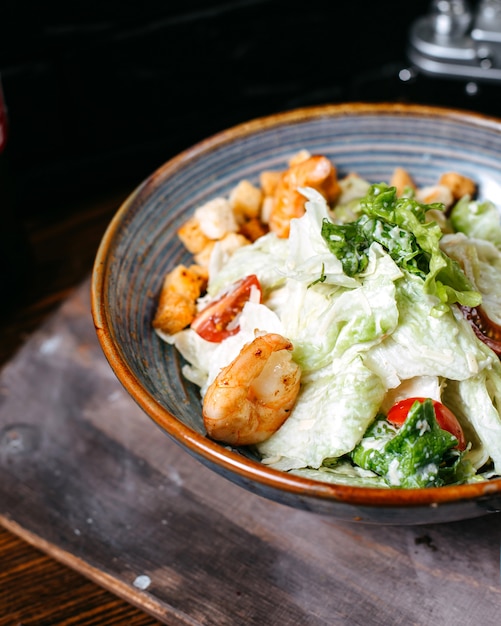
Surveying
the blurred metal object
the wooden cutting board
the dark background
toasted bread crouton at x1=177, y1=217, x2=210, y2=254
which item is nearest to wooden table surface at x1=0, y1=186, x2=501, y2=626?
the wooden cutting board

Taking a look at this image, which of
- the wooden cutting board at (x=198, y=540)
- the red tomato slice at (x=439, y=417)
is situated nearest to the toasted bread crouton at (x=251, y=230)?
the wooden cutting board at (x=198, y=540)

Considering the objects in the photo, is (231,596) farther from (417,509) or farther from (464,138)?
(464,138)

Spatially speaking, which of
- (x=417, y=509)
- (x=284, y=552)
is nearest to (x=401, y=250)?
(x=417, y=509)

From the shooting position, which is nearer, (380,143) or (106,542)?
(106,542)

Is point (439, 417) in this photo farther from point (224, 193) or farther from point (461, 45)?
point (461, 45)

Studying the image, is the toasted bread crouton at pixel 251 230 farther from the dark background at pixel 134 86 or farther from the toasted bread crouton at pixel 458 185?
the dark background at pixel 134 86

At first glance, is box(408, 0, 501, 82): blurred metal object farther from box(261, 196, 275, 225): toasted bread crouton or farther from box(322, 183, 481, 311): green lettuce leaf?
box(322, 183, 481, 311): green lettuce leaf
